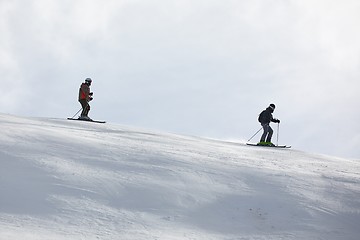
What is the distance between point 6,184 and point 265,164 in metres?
6.00

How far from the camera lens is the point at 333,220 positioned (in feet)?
27.3

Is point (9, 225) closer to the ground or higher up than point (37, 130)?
closer to the ground

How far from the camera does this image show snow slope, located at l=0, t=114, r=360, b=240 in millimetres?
6785

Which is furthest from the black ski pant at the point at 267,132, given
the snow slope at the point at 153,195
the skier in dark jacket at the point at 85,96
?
the snow slope at the point at 153,195

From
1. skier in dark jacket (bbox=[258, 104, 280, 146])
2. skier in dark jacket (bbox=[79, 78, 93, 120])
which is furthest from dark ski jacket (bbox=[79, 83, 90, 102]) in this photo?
skier in dark jacket (bbox=[258, 104, 280, 146])

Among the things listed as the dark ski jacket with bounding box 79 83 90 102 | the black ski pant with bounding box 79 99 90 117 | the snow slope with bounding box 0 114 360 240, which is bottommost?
the snow slope with bounding box 0 114 360 240

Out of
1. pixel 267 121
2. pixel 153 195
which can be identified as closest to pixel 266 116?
pixel 267 121

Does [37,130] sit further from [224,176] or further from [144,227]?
[144,227]

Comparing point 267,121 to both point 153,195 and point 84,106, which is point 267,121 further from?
point 153,195

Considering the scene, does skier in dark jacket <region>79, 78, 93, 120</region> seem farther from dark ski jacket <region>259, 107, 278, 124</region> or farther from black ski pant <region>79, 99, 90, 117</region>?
dark ski jacket <region>259, 107, 278, 124</region>

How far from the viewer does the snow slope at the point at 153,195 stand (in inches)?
267

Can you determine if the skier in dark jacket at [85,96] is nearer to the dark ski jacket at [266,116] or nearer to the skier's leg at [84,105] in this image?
the skier's leg at [84,105]

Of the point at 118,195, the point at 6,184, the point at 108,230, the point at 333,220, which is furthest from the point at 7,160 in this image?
the point at 333,220

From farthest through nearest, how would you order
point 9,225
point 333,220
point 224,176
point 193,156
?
point 193,156 → point 224,176 → point 333,220 → point 9,225
